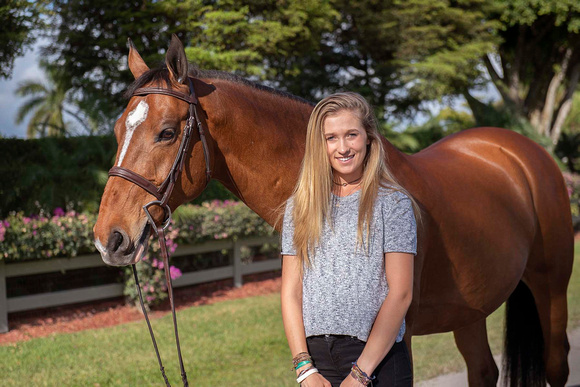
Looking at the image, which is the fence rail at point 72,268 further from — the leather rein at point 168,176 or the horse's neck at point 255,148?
the leather rein at point 168,176

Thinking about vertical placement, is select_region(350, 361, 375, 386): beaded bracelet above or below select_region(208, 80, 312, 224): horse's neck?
below

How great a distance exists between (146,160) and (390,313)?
106cm

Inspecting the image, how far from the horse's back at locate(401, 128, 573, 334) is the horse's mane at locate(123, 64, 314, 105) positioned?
76cm

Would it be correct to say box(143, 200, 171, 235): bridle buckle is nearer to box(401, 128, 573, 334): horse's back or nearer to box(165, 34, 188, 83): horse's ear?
box(165, 34, 188, 83): horse's ear

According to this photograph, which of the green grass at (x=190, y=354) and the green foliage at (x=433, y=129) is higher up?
the green foliage at (x=433, y=129)

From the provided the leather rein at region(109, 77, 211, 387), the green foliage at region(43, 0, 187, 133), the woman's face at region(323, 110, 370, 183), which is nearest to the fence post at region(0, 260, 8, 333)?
the green foliage at region(43, 0, 187, 133)

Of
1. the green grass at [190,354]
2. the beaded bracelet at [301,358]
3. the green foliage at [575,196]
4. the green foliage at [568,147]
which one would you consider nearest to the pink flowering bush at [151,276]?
the green grass at [190,354]

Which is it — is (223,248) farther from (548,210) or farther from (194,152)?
(194,152)

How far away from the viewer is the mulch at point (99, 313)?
21.2 ft

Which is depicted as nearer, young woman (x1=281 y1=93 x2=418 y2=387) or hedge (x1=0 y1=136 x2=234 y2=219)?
young woman (x1=281 y1=93 x2=418 y2=387)

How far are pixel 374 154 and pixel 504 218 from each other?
1542 millimetres

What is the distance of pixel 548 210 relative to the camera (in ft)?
10.8

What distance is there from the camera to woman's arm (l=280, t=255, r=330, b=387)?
5.16 ft

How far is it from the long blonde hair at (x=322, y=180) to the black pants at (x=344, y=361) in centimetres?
27
